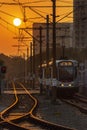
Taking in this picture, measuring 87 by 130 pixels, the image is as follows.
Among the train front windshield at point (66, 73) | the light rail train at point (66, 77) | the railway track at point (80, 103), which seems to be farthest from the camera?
the train front windshield at point (66, 73)

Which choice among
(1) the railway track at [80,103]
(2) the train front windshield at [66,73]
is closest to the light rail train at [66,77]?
(2) the train front windshield at [66,73]

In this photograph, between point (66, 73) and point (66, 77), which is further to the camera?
point (66, 73)

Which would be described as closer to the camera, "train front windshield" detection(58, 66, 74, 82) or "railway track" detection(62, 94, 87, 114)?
"railway track" detection(62, 94, 87, 114)

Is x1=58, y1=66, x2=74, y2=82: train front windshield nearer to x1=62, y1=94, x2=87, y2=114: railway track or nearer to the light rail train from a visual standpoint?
the light rail train

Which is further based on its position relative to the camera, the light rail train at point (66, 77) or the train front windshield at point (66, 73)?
the train front windshield at point (66, 73)

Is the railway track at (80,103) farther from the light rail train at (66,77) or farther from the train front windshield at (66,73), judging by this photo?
the train front windshield at (66,73)

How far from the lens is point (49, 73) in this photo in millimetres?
49531

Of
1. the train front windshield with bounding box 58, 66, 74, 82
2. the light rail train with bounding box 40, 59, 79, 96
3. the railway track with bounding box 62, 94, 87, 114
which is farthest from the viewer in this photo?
the train front windshield with bounding box 58, 66, 74, 82

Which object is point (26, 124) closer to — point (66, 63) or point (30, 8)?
point (30, 8)

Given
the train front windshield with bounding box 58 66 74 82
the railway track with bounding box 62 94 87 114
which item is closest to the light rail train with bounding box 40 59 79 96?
the train front windshield with bounding box 58 66 74 82

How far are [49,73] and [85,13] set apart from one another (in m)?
8.68

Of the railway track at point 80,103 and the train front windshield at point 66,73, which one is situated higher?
the train front windshield at point 66,73

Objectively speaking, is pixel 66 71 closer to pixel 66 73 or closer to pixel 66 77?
pixel 66 73

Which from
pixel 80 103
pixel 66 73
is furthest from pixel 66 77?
pixel 80 103
